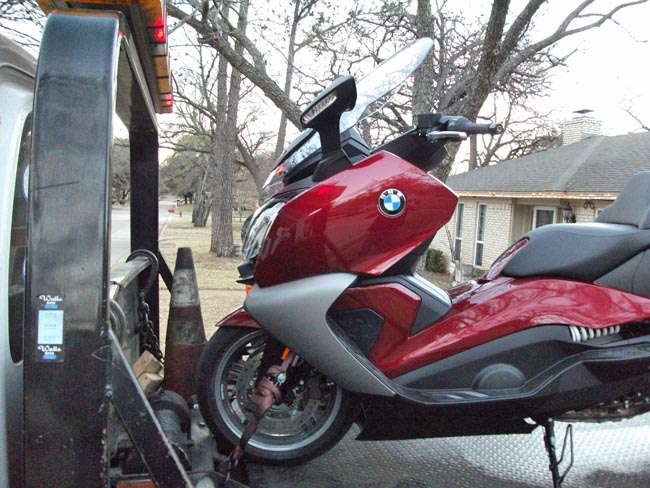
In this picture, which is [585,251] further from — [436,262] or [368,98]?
[436,262]

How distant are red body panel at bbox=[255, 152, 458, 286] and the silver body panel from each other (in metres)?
0.07

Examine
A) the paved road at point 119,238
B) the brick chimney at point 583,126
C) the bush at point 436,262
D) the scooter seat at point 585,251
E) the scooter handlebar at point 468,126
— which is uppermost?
the brick chimney at point 583,126

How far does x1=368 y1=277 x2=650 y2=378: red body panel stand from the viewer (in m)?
2.38

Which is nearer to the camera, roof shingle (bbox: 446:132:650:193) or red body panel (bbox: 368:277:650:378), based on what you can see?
red body panel (bbox: 368:277:650:378)

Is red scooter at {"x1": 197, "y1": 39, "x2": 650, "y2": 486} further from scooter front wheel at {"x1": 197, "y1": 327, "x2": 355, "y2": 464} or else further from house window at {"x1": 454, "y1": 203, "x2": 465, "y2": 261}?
house window at {"x1": 454, "y1": 203, "x2": 465, "y2": 261}

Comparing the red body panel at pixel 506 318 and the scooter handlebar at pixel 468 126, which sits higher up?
the scooter handlebar at pixel 468 126

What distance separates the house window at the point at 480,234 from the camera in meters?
22.4

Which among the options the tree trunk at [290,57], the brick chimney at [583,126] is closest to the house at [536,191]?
the brick chimney at [583,126]

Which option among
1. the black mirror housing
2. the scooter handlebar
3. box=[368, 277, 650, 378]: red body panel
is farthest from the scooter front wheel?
the scooter handlebar

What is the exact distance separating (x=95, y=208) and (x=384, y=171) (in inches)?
51.8

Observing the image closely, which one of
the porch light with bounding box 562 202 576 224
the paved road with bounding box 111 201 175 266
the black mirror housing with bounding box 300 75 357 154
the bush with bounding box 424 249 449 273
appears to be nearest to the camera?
the black mirror housing with bounding box 300 75 357 154

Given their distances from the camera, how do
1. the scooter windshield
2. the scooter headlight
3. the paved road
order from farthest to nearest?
the paved road < the scooter windshield < the scooter headlight

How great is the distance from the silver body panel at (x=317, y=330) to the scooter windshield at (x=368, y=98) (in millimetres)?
600

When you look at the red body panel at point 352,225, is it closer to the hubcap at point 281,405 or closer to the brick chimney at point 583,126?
the hubcap at point 281,405
